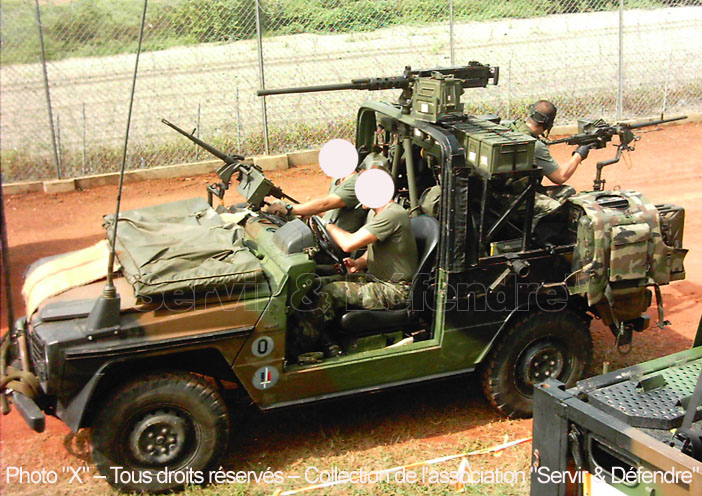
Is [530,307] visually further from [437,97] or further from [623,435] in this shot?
[623,435]

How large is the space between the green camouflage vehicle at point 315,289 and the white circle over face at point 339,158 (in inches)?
13.4

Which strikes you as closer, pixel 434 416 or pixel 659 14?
pixel 434 416

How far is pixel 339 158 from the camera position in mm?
6156

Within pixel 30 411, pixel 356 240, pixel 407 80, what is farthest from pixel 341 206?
pixel 30 411

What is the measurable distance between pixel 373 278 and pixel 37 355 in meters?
2.24

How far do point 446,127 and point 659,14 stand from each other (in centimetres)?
1258

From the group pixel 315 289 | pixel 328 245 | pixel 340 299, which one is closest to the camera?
pixel 315 289

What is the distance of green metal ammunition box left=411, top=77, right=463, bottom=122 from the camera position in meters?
5.25

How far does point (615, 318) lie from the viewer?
5.51 meters

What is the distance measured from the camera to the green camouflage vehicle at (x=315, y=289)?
4484 millimetres

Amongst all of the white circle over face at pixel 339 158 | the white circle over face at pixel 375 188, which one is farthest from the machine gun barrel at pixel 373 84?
the white circle over face at pixel 375 188

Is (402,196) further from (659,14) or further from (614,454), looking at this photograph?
(659,14)

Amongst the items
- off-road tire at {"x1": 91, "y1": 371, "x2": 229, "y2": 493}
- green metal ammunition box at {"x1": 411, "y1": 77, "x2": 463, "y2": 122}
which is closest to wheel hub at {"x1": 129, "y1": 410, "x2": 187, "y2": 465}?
off-road tire at {"x1": 91, "y1": 371, "x2": 229, "y2": 493}

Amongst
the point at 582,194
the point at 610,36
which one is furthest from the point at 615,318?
the point at 610,36
